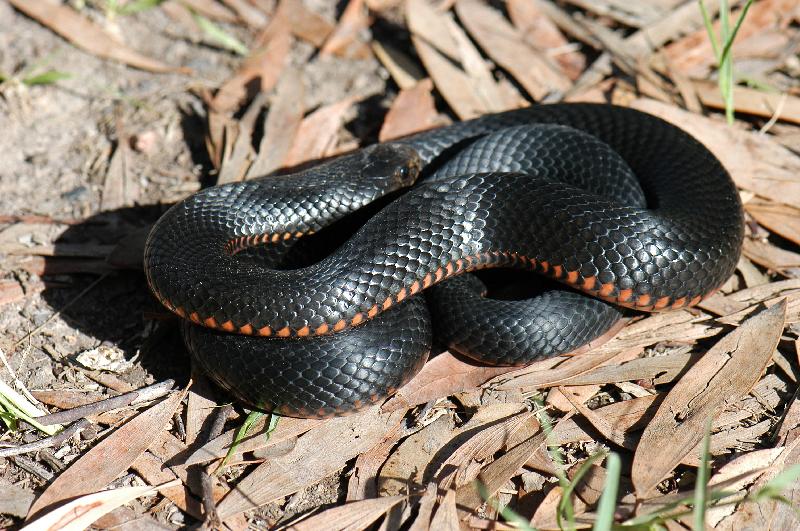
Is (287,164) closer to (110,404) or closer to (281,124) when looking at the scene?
(281,124)

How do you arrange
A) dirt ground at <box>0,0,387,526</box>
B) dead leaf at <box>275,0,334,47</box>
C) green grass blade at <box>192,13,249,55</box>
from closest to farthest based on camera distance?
dirt ground at <box>0,0,387,526</box> → green grass blade at <box>192,13,249,55</box> → dead leaf at <box>275,0,334,47</box>

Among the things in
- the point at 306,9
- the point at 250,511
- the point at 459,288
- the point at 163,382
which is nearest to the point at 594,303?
the point at 459,288

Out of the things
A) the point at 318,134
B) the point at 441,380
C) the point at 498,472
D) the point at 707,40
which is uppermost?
the point at 707,40

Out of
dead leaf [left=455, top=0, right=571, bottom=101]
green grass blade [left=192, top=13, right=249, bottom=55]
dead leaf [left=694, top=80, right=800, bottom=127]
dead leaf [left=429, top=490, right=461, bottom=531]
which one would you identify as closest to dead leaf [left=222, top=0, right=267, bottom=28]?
green grass blade [left=192, top=13, right=249, bottom=55]

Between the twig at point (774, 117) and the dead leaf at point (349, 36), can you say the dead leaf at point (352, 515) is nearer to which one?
the twig at point (774, 117)

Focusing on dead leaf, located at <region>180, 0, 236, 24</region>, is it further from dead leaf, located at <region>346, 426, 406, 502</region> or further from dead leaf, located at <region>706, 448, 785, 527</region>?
dead leaf, located at <region>706, 448, 785, 527</region>

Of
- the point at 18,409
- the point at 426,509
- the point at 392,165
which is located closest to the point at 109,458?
the point at 18,409

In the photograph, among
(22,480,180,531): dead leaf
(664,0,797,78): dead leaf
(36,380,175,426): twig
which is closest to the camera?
(22,480,180,531): dead leaf
